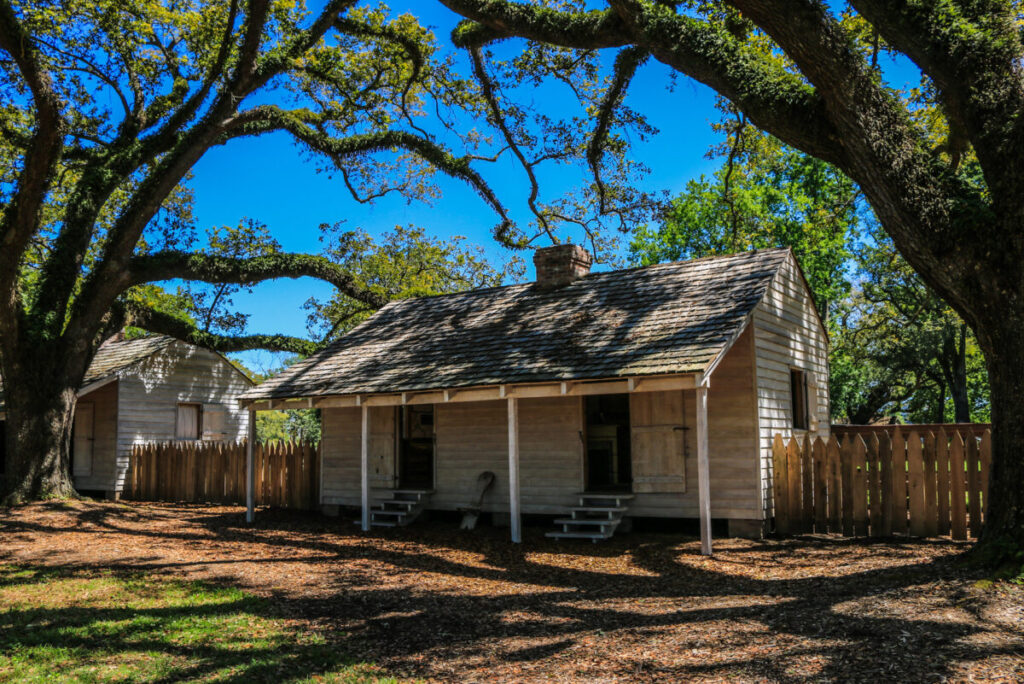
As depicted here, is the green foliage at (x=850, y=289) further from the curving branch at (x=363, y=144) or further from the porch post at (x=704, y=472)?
the porch post at (x=704, y=472)

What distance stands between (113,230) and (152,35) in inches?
185

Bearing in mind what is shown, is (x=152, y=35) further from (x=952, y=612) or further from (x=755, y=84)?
(x=952, y=612)

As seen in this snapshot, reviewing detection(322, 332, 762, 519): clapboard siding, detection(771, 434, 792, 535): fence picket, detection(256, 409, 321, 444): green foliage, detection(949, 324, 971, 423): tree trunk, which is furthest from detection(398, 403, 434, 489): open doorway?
detection(256, 409, 321, 444): green foliage

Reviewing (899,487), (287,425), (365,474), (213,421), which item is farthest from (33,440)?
(287,425)

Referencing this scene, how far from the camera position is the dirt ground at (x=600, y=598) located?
218 inches

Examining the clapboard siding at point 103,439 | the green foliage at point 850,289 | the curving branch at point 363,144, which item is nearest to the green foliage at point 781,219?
the green foliage at point 850,289

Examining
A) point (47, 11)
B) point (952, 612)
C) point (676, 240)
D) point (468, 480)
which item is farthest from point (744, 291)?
point (676, 240)

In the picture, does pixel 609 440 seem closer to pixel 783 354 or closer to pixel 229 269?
pixel 783 354

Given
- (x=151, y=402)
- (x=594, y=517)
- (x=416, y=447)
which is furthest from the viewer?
(x=151, y=402)

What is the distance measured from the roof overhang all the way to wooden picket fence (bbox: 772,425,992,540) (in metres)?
2.73

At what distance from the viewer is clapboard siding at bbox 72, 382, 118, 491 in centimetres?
2080

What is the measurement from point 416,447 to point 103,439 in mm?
10073

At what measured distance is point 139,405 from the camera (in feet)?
69.7

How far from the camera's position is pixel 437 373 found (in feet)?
44.7
